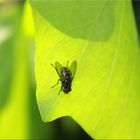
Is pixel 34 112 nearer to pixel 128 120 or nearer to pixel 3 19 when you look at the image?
pixel 3 19

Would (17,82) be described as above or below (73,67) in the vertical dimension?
below

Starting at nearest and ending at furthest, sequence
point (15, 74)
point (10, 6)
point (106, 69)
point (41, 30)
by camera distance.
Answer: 1. point (41, 30)
2. point (106, 69)
3. point (15, 74)
4. point (10, 6)

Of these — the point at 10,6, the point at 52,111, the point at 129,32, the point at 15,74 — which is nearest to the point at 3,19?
the point at 10,6

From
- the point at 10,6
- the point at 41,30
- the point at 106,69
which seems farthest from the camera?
the point at 10,6

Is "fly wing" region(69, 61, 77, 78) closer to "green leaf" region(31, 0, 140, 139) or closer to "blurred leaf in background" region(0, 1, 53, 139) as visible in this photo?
"green leaf" region(31, 0, 140, 139)

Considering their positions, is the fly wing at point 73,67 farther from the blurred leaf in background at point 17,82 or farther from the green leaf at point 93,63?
the blurred leaf in background at point 17,82

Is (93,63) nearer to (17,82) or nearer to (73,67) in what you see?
(73,67)

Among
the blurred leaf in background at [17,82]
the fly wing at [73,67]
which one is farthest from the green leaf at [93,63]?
the blurred leaf in background at [17,82]

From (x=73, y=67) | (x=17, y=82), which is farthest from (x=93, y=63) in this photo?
(x=17, y=82)

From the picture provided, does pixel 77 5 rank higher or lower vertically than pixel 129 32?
higher
